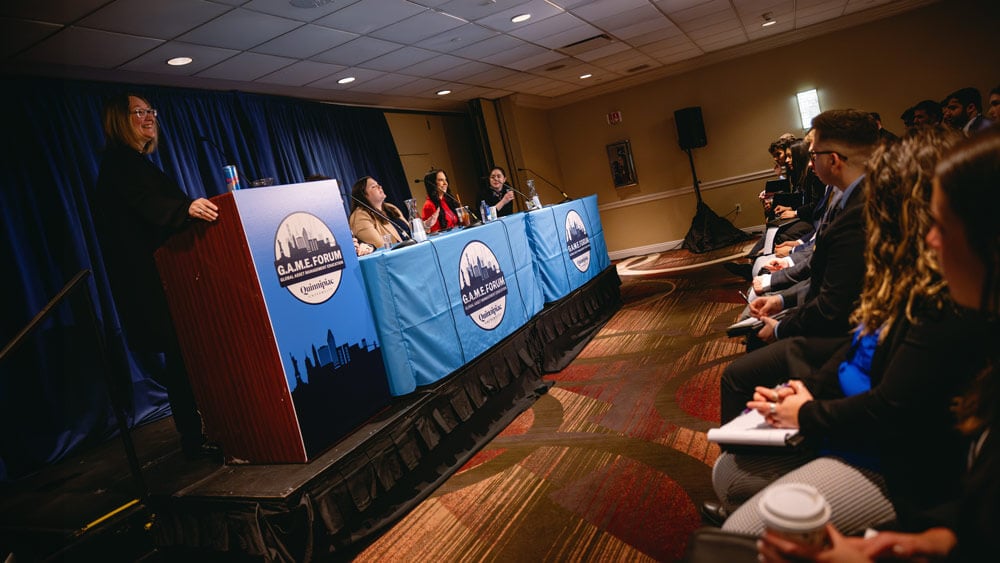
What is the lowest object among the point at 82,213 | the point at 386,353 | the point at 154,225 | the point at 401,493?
the point at 401,493

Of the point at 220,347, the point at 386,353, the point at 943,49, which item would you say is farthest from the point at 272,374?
the point at 943,49

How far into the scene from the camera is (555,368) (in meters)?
4.07

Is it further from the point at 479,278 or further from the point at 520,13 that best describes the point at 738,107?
the point at 479,278

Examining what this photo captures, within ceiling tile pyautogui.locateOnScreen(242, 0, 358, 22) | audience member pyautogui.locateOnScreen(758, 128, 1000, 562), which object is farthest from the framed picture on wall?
audience member pyautogui.locateOnScreen(758, 128, 1000, 562)

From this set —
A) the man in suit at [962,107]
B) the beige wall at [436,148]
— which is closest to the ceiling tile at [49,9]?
the beige wall at [436,148]

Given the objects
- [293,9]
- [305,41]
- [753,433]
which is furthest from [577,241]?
[753,433]

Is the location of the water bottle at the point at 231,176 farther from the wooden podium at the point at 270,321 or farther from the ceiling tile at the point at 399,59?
the ceiling tile at the point at 399,59

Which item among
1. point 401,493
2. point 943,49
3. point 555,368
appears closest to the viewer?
point 401,493

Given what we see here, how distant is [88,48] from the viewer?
11.3ft

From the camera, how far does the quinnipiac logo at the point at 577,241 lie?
483cm

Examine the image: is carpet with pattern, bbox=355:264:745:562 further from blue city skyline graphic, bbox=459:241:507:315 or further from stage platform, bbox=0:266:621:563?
blue city skyline graphic, bbox=459:241:507:315

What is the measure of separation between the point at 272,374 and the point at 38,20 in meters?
2.56

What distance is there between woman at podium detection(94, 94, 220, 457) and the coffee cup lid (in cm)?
218

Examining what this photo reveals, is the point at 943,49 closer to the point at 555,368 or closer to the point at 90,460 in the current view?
the point at 555,368
